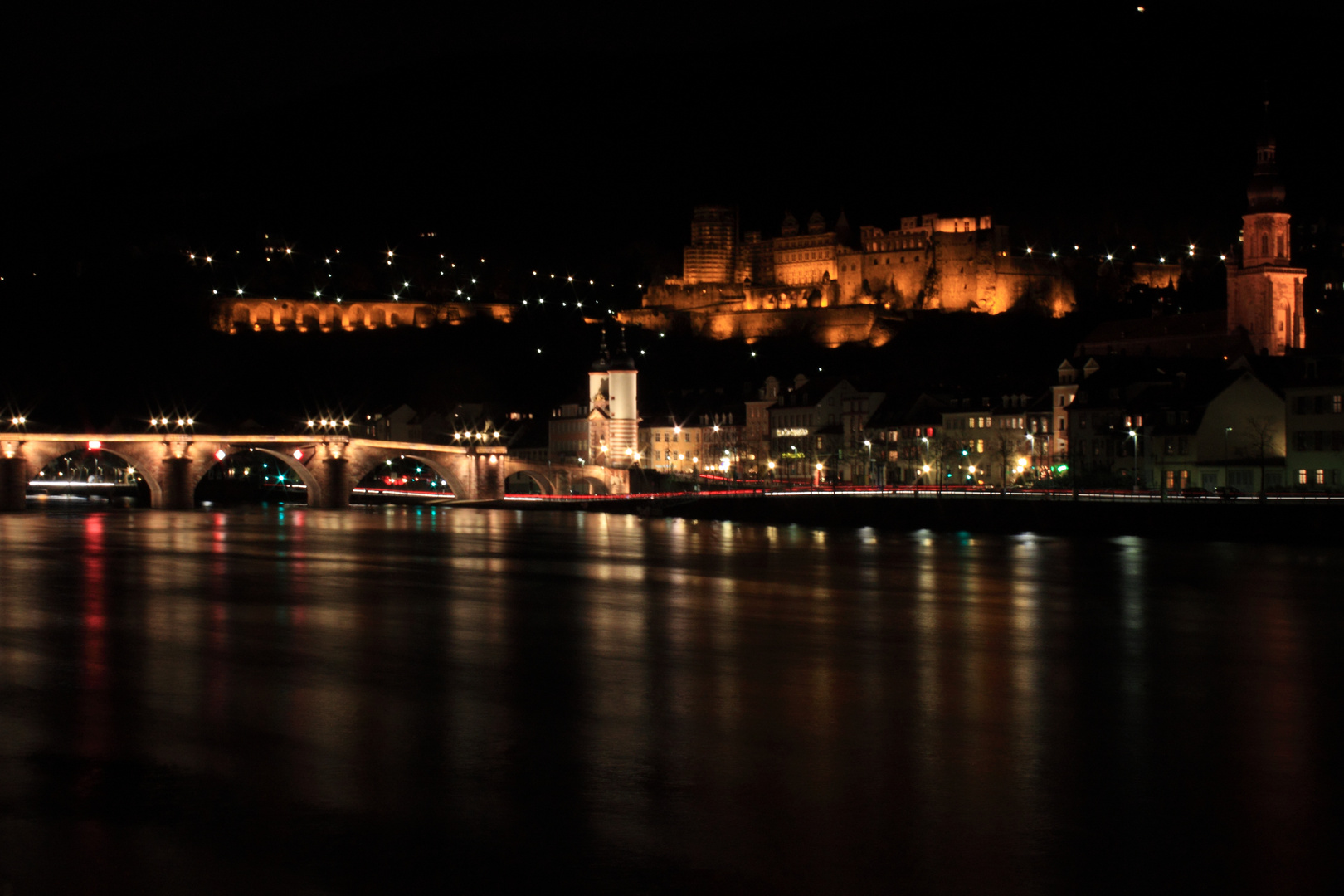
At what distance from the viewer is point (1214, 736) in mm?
13844

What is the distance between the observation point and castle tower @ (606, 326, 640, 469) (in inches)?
3391

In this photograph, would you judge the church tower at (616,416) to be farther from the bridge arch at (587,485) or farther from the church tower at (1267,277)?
the church tower at (1267,277)

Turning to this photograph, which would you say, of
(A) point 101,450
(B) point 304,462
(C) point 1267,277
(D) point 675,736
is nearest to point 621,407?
(B) point 304,462

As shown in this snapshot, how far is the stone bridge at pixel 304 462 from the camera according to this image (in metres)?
63.6

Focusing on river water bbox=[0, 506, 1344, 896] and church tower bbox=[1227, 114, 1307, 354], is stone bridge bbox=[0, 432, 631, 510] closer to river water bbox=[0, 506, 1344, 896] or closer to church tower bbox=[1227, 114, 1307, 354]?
church tower bbox=[1227, 114, 1307, 354]

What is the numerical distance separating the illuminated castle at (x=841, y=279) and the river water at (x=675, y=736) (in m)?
80.8

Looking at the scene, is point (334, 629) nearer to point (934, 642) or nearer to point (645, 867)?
point (934, 642)

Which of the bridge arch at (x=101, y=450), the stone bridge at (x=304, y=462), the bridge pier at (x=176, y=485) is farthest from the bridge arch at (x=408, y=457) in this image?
the bridge arch at (x=101, y=450)

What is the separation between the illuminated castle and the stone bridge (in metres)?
37.3

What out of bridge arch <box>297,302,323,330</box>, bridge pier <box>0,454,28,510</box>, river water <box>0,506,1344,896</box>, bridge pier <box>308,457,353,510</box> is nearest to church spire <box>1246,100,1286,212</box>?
bridge pier <box>308,457,353,510</box>

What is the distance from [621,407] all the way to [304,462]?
856 inches

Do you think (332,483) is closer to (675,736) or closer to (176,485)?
(176,485)

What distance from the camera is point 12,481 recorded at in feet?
208

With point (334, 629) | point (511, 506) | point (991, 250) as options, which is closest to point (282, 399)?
point (511, 506)
